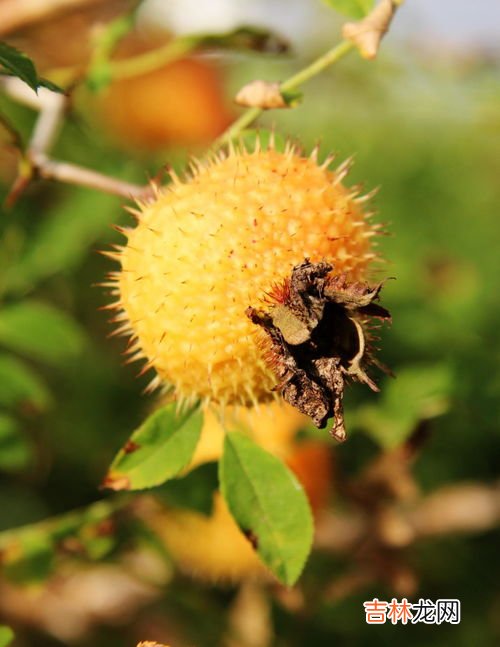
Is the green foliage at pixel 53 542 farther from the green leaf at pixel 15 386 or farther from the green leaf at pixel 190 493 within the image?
the green leaf at pixel 15 386

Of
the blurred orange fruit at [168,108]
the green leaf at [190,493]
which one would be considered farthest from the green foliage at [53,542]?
the blurred orange fruit at [168,108]

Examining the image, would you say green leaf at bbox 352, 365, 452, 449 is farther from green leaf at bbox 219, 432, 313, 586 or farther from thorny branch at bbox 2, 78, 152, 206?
thorny branch at bbox 2, 78, 152, 206

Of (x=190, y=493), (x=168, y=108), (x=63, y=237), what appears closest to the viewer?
(x=190, y=493)

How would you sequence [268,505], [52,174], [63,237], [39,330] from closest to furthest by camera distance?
[268,505], [52,174], [39,330], [63,237]

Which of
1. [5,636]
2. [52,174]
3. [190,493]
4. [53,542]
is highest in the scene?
[52,174]

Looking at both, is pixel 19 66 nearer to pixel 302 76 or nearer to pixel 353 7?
pixel 302 76

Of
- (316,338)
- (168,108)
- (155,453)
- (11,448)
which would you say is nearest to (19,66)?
(316,338)
